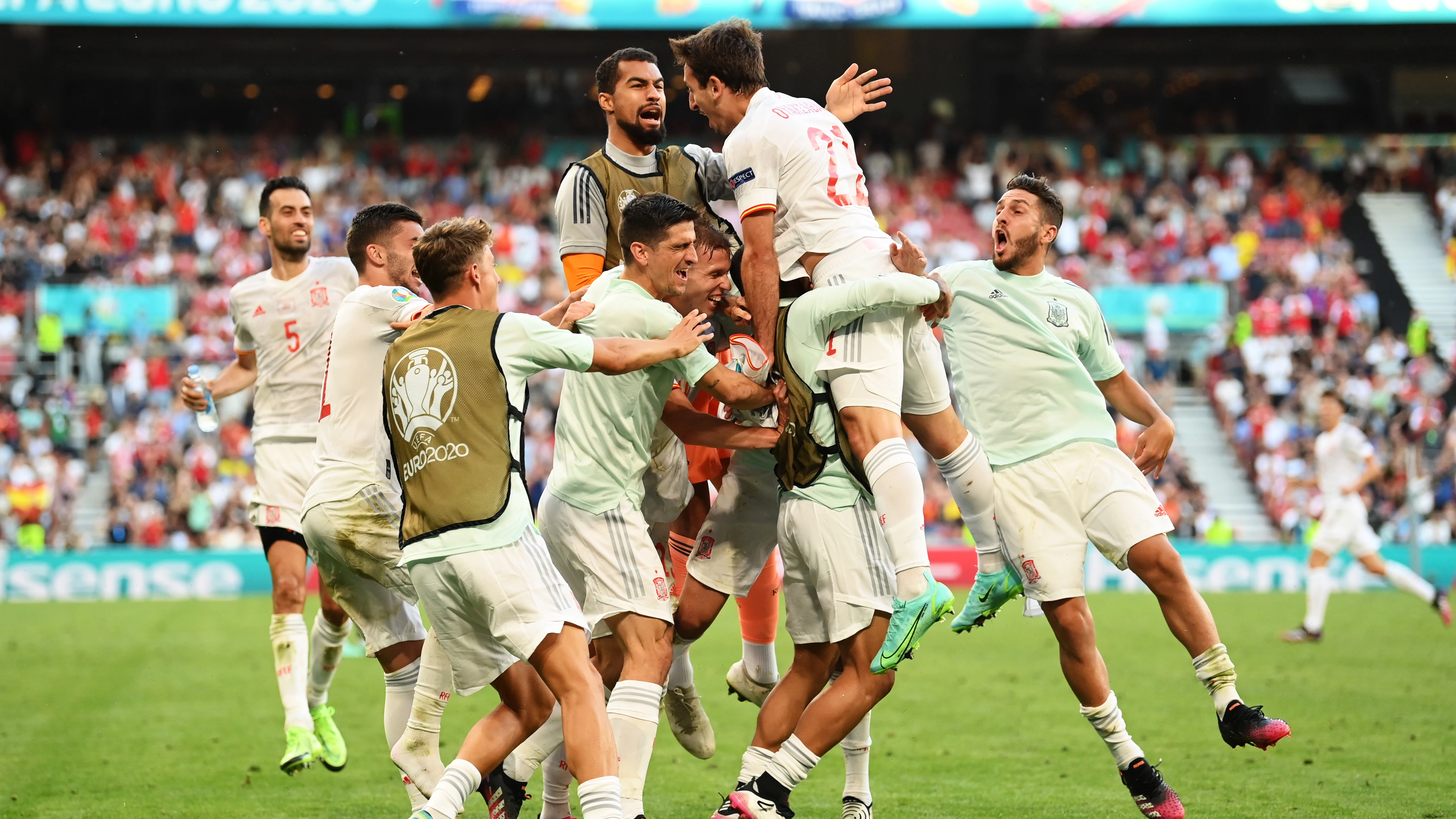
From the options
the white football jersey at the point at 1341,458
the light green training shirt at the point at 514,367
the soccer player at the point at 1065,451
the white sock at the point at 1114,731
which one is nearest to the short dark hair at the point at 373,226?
the light green training shirt at the point at 514,367

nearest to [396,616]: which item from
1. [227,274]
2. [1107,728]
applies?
[1107,728]

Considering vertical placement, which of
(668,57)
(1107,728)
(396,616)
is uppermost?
(668,57)

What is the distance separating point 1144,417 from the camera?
6762mm

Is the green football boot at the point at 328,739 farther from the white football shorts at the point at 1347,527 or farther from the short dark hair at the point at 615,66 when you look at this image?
the white football shorts at the point at 1347,527

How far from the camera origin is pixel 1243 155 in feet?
102

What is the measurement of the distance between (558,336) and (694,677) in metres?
7.97

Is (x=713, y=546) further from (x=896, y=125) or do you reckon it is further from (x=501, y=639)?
(x=896, y=125)

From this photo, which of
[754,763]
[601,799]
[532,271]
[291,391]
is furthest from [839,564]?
[532,271]

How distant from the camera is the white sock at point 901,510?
5.75 metres

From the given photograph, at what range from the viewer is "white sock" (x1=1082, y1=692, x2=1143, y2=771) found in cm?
633

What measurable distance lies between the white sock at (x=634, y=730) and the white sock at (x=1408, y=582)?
11702 mm

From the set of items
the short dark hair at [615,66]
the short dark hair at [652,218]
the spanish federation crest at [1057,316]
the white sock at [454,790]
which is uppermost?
the short dark hair at [615,66]

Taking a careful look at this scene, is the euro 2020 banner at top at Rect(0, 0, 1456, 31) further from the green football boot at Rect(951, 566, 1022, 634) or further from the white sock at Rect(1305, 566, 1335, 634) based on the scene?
the green football boot at Rect(951, 566, 1022, 634)

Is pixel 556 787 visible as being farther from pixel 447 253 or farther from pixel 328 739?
pixel 447 253
